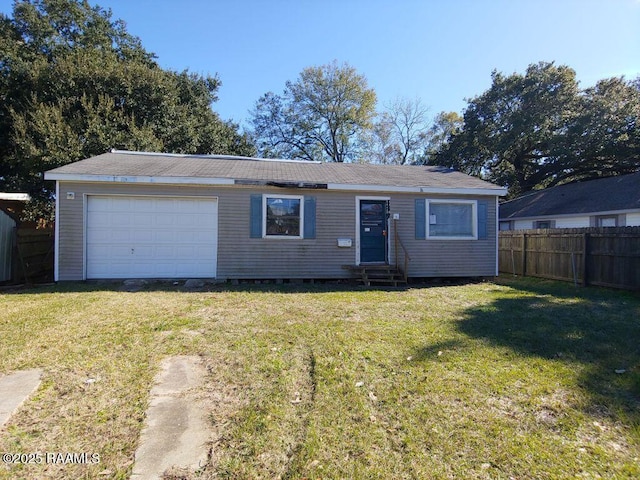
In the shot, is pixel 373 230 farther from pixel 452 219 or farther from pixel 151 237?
pixel 151 237

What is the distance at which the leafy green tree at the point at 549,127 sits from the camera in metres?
20.3

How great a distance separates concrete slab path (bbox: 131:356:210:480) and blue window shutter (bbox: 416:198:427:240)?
7229 mm

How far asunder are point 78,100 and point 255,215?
39.9ft

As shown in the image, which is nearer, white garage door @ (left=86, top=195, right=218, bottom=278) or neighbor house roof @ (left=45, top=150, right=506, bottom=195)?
neighbor house roof @ (left=45, top=150, right=506, bottom=195)

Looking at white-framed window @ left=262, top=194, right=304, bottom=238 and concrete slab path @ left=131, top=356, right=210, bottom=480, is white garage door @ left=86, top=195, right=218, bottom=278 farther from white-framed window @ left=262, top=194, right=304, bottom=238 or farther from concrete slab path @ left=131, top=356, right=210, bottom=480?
concrete slab path @ left=131, top=356, right=210, bottom=480

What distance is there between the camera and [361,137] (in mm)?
28875

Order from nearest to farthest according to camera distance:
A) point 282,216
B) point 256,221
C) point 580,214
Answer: point 256,221 → point 282,216 → point 580,214

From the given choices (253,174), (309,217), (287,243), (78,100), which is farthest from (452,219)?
(78,100)

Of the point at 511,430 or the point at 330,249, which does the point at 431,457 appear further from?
the point at 330,249

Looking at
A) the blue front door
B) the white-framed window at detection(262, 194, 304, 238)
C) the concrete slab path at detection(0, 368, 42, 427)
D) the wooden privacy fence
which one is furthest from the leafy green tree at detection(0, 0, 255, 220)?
the wooden privacy fence

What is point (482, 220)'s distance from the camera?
9.70 meters

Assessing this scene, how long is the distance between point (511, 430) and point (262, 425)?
68.1 inches

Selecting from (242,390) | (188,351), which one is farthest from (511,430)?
(188,351)

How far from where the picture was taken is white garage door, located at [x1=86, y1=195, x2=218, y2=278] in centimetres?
820
